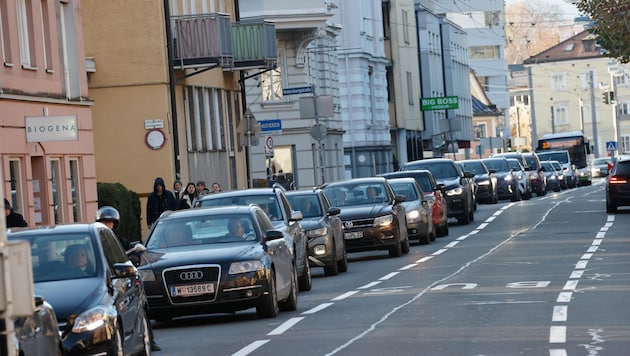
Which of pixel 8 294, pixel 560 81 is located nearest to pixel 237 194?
pixel 8 294

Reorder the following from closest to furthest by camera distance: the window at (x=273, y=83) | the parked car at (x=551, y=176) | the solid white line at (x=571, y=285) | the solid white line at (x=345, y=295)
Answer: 1. the solid white line at (x=571, y=285)
2. the solid white line at (x=345, y=295)
3. the window at (x=273, y=83)
4. the parked car at (x=551, y=176)

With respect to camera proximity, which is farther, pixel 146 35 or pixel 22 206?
pixel 146 35

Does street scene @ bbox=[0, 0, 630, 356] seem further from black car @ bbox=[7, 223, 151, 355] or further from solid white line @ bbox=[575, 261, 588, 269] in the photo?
solid white line @ bbox=[575, 261, 588, 269]

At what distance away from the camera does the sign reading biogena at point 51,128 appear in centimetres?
2652

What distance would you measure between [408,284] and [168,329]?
545 centimetres

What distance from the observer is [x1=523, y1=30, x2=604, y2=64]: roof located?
513 ft

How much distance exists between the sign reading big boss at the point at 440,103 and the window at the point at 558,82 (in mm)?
72744

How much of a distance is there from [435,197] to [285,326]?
72.3 feet

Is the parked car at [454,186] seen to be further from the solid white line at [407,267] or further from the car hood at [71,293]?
the car hood at [71,293]

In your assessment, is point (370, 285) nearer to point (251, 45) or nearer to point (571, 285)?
point (571, 285)

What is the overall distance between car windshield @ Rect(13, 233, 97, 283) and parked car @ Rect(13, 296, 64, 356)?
2185 millimetres

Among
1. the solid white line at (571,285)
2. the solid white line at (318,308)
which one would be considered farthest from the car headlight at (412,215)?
the solid white line at (318,308)

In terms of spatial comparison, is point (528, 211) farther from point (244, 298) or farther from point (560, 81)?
point (560, 81)

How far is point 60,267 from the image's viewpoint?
14133 mm
